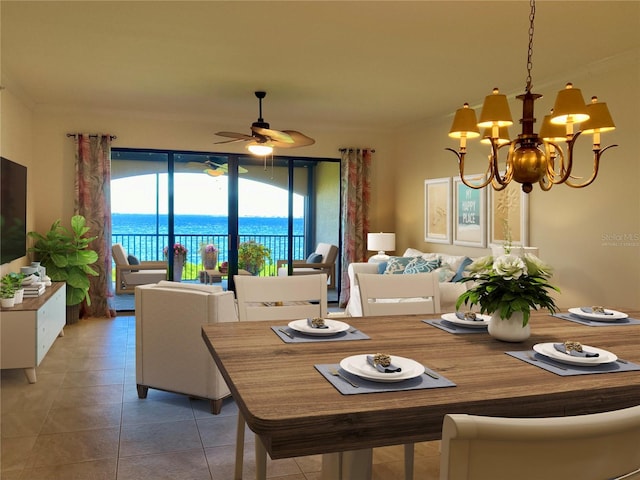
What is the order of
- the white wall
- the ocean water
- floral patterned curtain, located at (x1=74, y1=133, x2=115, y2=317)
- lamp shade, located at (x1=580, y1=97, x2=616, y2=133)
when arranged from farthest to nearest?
1. the ocean water
2. floral patterned curtain, located at (x1=74, y1=133, x2=115, y2=317)
3. the white wall
4. lamp shade, located at (x1=580, y1=97, x2=616, y2=133)

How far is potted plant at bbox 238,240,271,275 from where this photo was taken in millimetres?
7473

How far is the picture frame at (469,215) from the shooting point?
5.94 metres

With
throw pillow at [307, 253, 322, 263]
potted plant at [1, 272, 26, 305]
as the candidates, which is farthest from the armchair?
throw pillow at [307, 253, 322, 263]

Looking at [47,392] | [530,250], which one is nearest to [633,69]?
[530,250]

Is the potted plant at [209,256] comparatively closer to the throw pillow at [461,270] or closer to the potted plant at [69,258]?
the potted plant at [69,258]

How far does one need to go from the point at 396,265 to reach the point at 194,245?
9.36 ft

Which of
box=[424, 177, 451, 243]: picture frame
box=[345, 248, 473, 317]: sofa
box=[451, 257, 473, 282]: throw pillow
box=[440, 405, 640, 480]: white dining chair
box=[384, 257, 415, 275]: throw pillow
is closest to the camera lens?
box=[440, 405, 640, 480]: white dining chair

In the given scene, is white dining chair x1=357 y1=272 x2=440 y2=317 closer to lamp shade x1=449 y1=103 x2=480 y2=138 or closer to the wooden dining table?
the wooden dining table

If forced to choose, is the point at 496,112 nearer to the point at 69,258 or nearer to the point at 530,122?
the point at 530,122

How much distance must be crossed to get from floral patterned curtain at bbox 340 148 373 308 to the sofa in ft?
2.13

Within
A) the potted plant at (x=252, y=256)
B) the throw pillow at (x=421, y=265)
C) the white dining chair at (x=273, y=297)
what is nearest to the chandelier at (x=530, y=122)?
the white dining chair at (x=273, y=297)

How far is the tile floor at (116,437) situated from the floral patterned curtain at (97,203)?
238 centimetres

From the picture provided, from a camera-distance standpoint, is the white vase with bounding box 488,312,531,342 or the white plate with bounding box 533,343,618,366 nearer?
the white plate with bounding box 533,343,618,366

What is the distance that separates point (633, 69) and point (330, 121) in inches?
152
